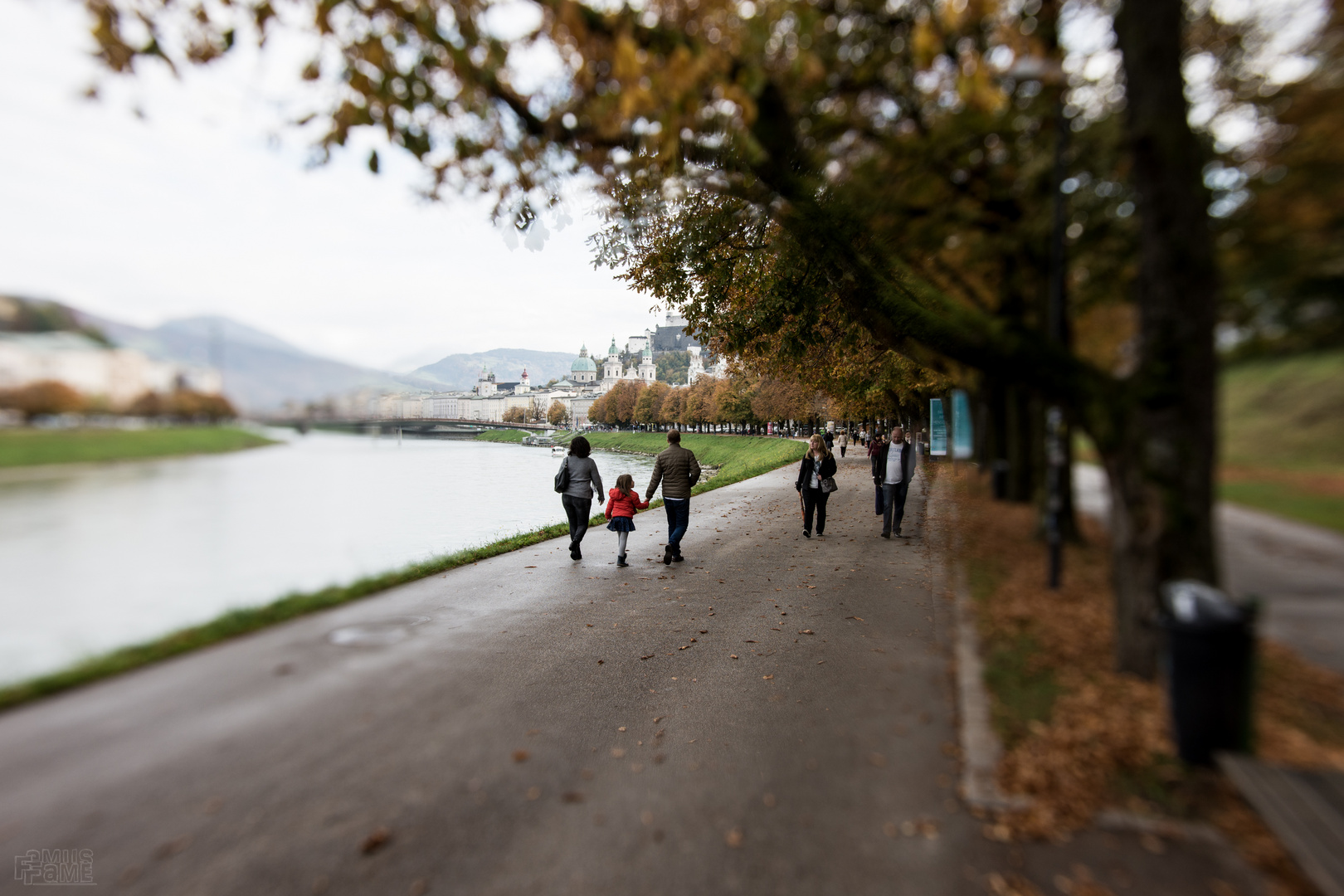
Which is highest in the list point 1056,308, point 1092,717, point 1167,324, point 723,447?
point 1056,308

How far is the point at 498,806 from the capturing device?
339 cm

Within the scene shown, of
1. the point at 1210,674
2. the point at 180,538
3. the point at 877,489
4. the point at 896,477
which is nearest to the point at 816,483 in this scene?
the point at 896,477

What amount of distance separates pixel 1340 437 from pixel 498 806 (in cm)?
448

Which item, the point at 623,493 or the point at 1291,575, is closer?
the point at 1291,575

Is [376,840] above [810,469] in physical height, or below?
below

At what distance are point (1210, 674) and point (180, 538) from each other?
743 cm

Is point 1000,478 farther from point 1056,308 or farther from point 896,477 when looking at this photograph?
point 896,477

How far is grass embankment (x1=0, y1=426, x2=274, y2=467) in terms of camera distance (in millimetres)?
3328

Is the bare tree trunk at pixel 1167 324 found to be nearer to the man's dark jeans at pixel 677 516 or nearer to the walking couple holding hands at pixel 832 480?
the man's dark jeans at pixel 677 516

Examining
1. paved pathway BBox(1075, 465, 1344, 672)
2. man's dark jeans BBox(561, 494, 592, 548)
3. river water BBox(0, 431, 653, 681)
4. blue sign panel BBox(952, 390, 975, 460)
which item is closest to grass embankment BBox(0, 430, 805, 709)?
river water BBox(0, 431, 653, 681)

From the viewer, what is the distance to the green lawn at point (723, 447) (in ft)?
138

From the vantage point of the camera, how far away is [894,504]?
12039 millimetres

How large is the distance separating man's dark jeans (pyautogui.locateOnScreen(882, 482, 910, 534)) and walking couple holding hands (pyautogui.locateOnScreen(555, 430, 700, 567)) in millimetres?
3914

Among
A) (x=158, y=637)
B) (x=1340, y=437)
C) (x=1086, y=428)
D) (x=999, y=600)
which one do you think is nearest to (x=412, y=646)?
(x=158, y=637)
